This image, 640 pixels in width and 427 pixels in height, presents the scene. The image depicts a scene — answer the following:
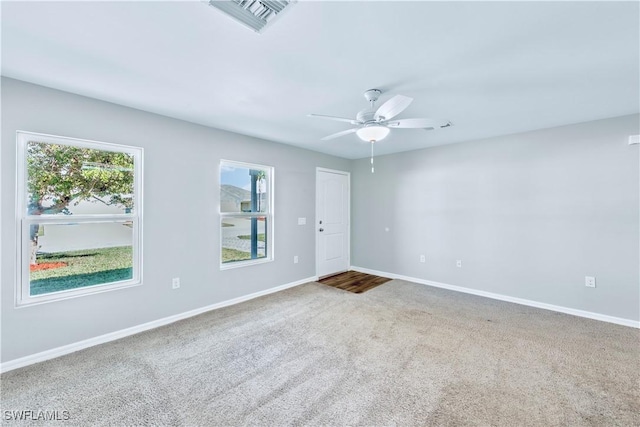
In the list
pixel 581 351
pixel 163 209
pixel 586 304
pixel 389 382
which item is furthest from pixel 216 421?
pixel 586 304

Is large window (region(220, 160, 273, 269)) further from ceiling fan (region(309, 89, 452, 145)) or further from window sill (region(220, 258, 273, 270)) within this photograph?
ceiling fan (region(309, 89, 452, 145))

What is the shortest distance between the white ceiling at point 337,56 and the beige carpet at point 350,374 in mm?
2370

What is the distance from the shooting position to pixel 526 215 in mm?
3619

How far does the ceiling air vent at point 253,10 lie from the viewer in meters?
1.36

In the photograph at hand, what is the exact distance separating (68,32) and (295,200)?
126 inches

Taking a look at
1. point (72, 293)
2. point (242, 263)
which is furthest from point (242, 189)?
point (72, 293)

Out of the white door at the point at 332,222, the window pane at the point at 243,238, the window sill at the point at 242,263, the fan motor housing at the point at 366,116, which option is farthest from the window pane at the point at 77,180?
the white door at the point at 332,222

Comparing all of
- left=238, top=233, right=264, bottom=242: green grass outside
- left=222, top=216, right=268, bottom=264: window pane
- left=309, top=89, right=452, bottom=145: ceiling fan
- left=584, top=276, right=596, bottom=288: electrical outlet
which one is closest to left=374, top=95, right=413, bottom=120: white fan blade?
left=309, top=89, right=452, bottom=145: ceiling fan

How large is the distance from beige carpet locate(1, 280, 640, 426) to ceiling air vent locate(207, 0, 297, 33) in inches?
94.0

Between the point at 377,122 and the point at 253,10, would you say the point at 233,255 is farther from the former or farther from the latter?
the point at 253,10

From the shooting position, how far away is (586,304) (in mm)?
3232

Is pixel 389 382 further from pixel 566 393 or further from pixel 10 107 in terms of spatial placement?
pixel 10 107

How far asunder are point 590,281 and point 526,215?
1.01m

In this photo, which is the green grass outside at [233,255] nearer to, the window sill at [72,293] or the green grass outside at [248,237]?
the green grass outside at [248,237]
